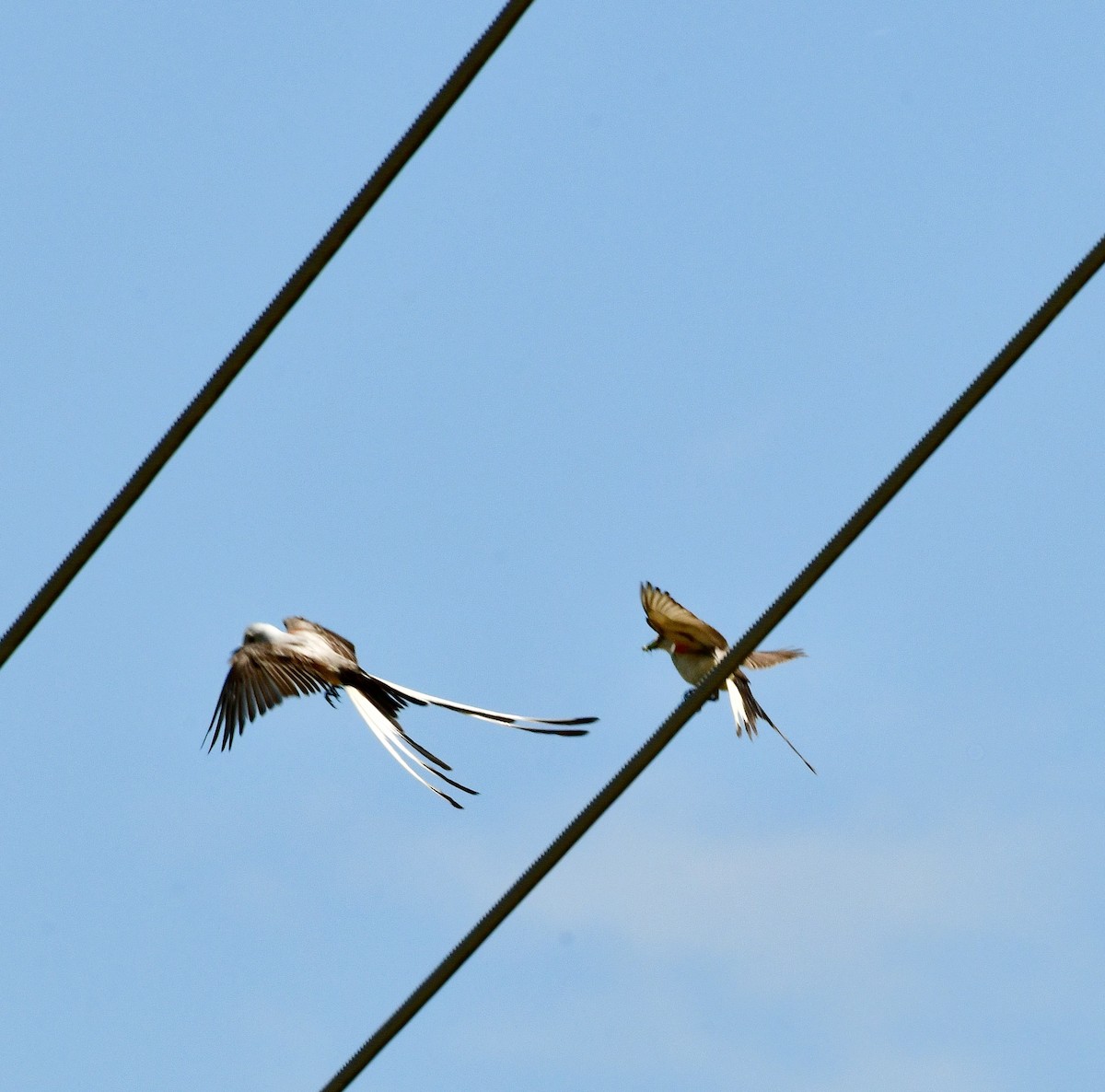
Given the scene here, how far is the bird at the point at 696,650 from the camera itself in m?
7.70

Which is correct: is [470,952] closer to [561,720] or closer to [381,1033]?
[381,1033]

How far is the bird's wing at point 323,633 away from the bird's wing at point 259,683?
0.37 meters

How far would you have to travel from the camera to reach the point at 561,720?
16.4 ft

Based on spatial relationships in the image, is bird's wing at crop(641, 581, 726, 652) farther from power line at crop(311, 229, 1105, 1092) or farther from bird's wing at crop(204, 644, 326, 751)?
power line at crop(311, 229, 1105, 1092)

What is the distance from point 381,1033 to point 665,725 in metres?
0.72

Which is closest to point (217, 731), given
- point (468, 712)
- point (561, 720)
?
point (468, 712)

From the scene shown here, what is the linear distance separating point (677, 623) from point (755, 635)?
460cm

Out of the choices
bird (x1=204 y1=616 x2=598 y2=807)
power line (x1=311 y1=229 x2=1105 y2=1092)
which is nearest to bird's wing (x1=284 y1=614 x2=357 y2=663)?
bird (x1=204 y1=616 x2=598 y2=807)

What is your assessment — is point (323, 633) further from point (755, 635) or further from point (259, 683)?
point (755, 635)

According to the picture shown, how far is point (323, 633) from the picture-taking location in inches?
359

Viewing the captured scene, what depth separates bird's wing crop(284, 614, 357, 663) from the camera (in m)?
8.79

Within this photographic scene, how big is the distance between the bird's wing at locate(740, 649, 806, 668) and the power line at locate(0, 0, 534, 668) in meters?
5.30

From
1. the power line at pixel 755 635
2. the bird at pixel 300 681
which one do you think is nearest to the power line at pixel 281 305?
the power line at pixel 755 635

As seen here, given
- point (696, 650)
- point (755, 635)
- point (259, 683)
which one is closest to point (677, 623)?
point (696, 650)
